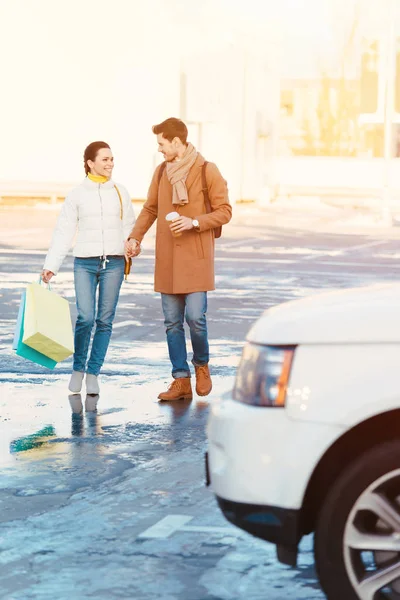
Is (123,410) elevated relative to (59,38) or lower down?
lower down

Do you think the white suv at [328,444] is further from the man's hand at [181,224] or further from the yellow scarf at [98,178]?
the yellow scarf at [98,178]

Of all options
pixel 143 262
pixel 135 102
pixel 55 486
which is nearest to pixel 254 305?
pixel 143 262

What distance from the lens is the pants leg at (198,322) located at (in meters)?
10.3

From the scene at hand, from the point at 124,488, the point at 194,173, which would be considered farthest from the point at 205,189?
the point at 124,488

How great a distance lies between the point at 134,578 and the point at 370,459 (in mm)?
1404

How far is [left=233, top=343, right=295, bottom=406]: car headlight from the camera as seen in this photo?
5.09 metres

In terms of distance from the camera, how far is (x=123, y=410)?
10102 mm

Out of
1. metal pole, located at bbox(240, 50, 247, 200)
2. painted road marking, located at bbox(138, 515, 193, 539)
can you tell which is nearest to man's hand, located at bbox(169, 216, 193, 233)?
painted road marking, located at bbox(138, 515, 193, 539)

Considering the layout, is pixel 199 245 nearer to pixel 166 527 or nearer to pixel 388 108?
pixel 166 527

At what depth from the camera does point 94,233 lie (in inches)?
409

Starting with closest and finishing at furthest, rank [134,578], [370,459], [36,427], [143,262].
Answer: [370,459]
[134,578]
[36,427]
[143,262]

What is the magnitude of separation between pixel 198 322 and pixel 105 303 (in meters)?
0.68

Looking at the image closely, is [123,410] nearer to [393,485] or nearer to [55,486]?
[55,486]

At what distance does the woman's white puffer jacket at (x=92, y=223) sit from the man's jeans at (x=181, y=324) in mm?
516
